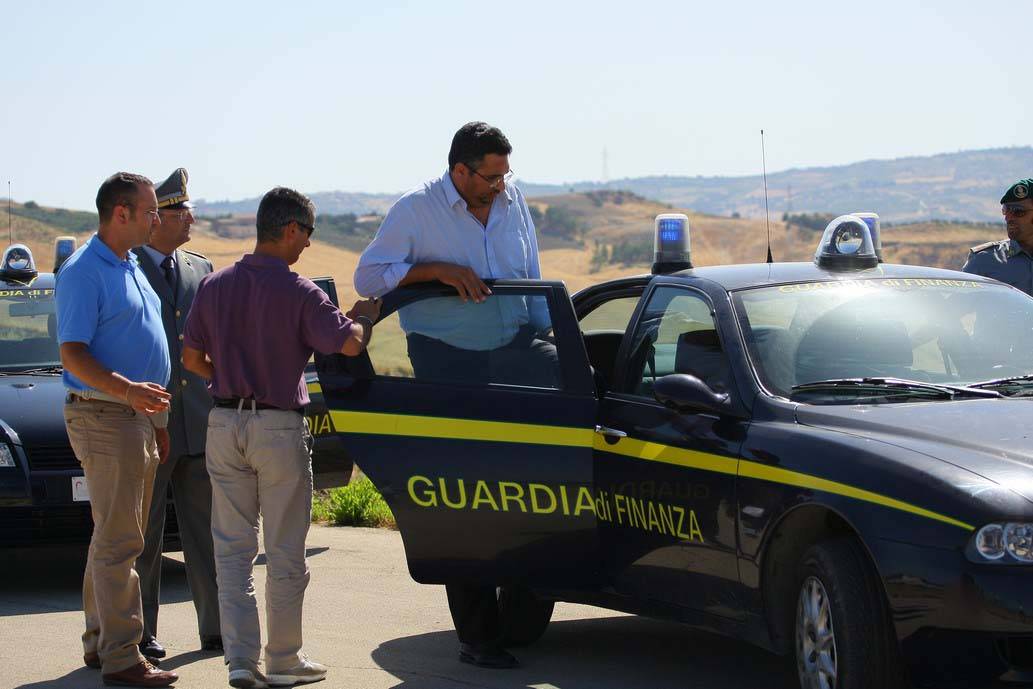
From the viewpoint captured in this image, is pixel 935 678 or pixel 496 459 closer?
pixel 935 678

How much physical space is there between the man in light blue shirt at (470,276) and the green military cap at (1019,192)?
2.75 meters

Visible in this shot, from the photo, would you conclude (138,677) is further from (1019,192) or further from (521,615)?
(1019,192)

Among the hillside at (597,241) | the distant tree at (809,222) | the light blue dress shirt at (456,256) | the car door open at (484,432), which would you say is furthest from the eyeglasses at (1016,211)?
the distant tree at (809,222)

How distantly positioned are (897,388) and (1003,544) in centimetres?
120

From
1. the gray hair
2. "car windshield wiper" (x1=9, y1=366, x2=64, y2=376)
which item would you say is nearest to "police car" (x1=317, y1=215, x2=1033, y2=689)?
the gray hair

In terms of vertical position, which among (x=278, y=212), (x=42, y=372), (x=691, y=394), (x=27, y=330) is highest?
(x=278, y=212)

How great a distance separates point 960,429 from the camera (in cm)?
518

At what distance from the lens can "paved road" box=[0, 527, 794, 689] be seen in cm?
639

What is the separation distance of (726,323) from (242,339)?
1.84 meters

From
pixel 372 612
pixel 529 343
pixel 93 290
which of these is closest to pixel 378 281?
pixel 529 343

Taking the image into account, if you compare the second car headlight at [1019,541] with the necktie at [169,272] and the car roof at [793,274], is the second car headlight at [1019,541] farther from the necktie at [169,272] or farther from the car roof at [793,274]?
the necktie at [169,272]

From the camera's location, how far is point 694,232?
112m

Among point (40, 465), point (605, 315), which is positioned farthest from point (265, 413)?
point (605, 315)

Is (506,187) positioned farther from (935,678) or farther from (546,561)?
(935,678)
